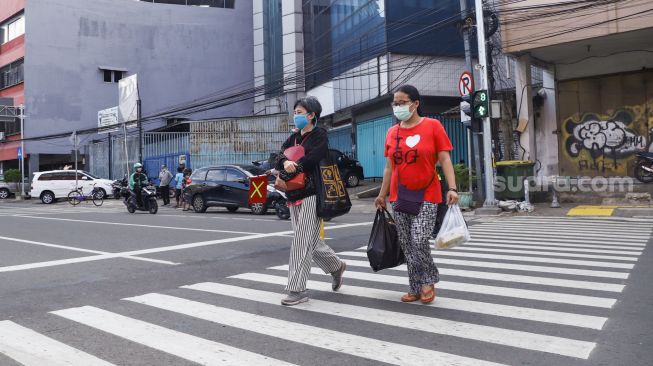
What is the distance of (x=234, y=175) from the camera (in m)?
16.2

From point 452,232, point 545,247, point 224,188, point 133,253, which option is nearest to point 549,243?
point 545,247

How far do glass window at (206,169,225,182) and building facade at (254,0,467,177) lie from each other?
7.95 meters

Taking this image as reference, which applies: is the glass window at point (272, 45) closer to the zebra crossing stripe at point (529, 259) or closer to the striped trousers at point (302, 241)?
the zebra crossing stripe at point (529, 259)

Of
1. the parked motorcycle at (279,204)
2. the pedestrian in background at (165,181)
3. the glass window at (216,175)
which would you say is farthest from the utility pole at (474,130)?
the pedestrian in background at (165,181)

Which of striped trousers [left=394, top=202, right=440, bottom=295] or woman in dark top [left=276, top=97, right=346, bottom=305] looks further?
woman in dark top [left=276, top=97, right=346, bottom=305]

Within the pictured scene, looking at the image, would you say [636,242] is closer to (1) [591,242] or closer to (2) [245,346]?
(1) [591,242]

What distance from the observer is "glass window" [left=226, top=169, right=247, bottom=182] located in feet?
52.6

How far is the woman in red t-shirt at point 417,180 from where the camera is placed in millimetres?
4414

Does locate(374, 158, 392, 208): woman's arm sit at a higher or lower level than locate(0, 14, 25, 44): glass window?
lower

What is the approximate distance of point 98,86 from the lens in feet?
128

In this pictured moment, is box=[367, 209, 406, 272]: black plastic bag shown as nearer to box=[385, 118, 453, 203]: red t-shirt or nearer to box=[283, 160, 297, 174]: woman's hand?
box=[385, 118, 453, 203]: red t-shirt

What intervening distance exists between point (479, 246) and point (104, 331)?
5550mm

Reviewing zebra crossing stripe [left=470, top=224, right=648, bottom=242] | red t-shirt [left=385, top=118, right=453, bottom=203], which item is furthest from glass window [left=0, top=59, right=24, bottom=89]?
red t-shirt [left=385, top=118, right=453, bottom=203]

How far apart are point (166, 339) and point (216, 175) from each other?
13067 millimetres
